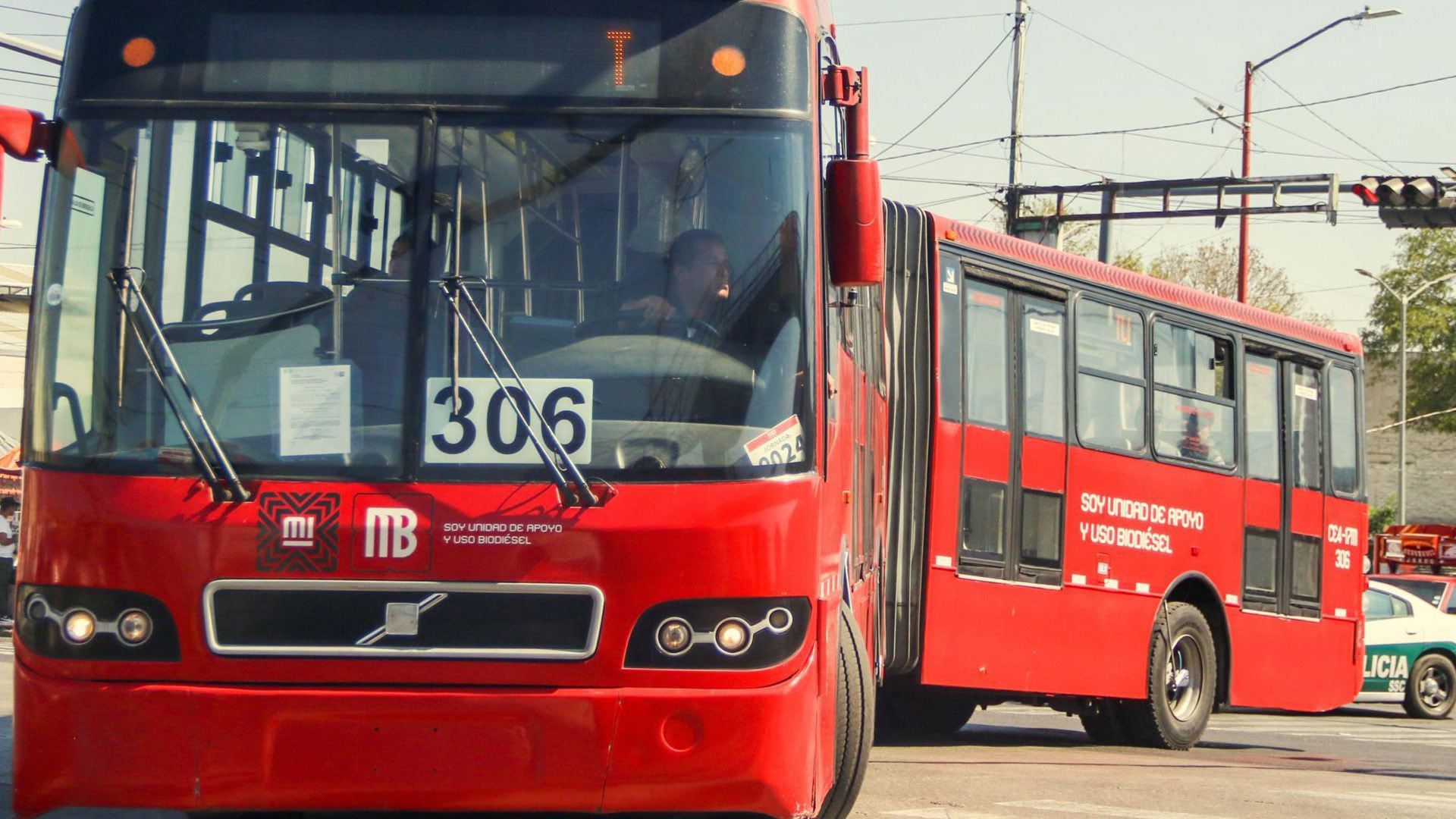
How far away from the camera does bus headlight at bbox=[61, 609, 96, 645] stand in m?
5.29

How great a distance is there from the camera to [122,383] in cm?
546

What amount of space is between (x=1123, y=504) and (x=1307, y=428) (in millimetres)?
2880

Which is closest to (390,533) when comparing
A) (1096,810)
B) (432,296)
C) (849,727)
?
(432,296)

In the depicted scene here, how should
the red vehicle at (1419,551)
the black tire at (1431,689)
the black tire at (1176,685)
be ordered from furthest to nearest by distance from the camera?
the red vehicle at (1419,551)
the black tire at (1431,689)
the black tire at (1176,685)

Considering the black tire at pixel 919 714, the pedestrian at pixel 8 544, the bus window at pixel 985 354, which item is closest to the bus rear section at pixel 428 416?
the bus window at pixel 985 354

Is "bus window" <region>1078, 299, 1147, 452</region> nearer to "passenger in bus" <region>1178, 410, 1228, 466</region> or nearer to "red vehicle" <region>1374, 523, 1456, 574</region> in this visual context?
"passenger in bus" <region>1178, 410, 1228, 466</region>

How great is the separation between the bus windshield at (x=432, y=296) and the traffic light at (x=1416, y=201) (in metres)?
18.8

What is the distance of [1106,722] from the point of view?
12430 mm

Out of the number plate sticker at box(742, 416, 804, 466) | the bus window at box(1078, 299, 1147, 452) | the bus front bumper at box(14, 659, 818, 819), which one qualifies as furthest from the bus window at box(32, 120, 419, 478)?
the bus window at box(1078, 299, 1147, 452)

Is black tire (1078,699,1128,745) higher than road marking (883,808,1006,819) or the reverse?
the reverse

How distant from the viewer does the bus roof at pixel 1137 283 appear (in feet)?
35.2

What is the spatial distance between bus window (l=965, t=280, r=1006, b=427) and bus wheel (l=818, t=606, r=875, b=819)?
346 cm

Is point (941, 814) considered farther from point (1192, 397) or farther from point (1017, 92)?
point (1017, 92)

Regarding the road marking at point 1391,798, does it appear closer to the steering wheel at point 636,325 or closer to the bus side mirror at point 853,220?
the bus side mirror at point 853,220
